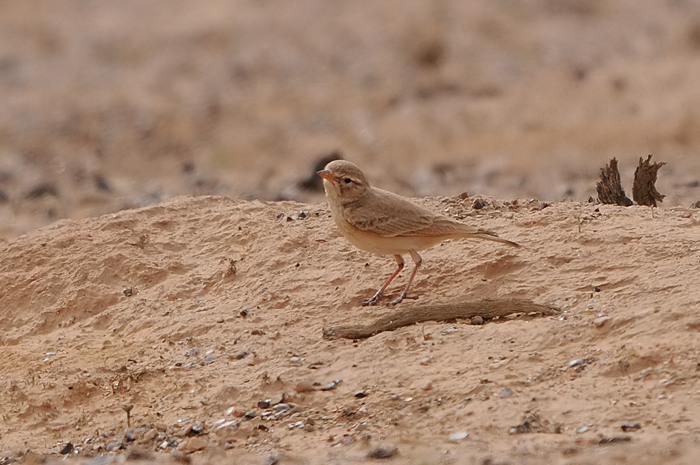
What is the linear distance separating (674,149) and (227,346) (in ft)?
41.1

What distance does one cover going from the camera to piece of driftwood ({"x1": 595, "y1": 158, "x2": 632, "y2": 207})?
10.6 m

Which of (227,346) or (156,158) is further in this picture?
(156,158)

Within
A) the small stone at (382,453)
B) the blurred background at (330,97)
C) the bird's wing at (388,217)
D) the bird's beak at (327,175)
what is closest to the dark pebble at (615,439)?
the small stone at (382,453)

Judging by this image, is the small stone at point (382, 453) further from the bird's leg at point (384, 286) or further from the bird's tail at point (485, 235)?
the bird's tail at point (485, 235)

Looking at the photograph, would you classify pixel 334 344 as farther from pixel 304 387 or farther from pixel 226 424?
pixel 226 424

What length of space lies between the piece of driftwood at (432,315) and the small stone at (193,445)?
1.30 m

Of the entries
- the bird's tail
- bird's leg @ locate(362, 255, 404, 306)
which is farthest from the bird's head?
the bird's tail

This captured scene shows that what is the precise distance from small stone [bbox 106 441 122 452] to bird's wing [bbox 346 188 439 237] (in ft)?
7.32

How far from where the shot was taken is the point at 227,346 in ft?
27.1

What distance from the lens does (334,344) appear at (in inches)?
314

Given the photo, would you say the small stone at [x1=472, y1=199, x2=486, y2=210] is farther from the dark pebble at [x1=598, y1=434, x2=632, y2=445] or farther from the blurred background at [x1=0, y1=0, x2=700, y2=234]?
the blurred background at [x1=0, y1=0, x2=700, y2=234]

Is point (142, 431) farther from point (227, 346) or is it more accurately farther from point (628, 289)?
point (628, 289)

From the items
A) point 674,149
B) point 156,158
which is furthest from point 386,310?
point 156,158

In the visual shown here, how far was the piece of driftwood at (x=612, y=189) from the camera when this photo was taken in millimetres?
10586
